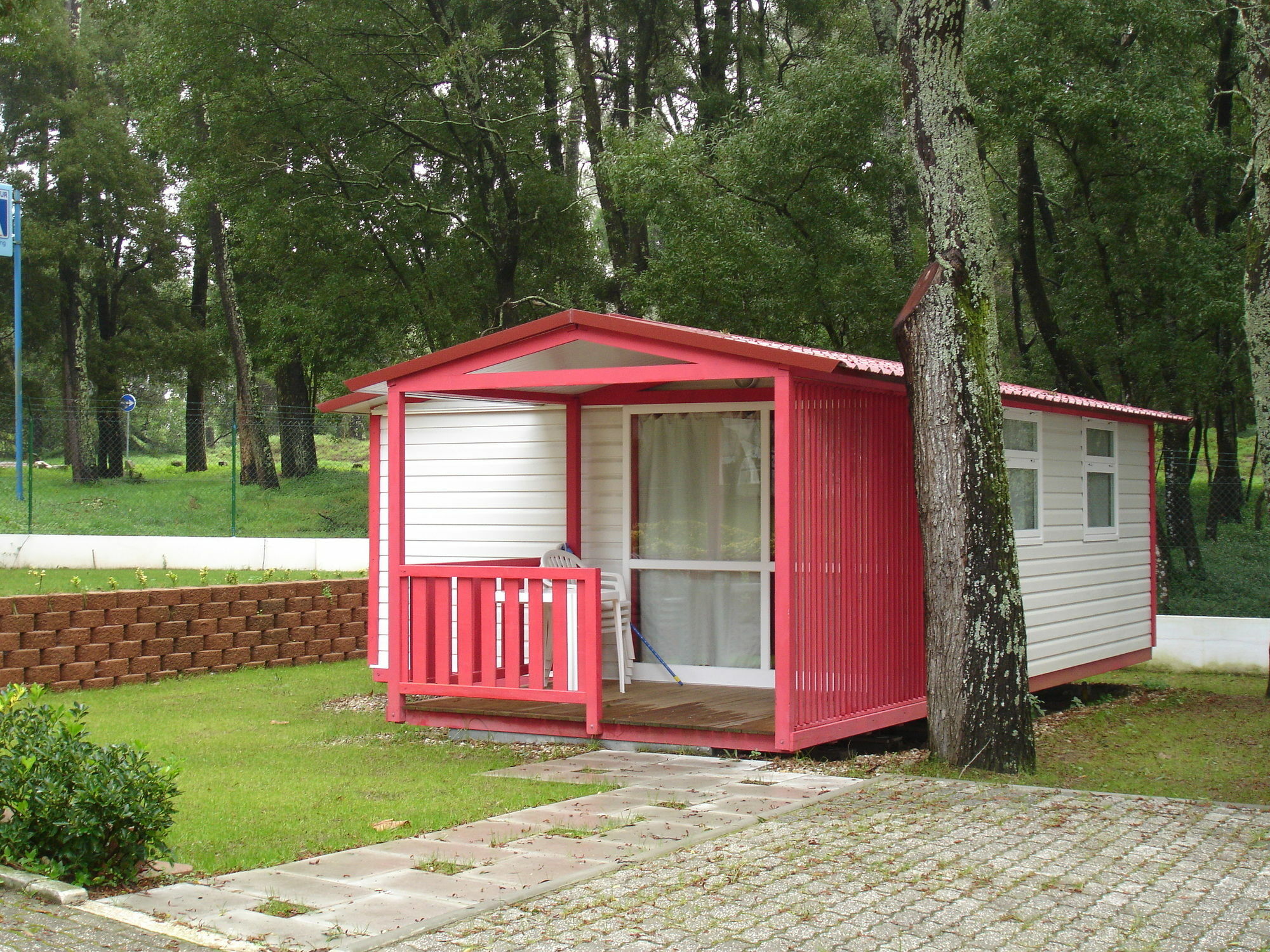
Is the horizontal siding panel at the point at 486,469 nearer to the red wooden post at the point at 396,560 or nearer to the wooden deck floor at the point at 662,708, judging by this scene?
the red wooden post at the point at 396,560

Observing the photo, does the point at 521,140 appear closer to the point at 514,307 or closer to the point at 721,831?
the point at 514,307

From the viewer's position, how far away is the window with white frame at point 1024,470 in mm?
9461

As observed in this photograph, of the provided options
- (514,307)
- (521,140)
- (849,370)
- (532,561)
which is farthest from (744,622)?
(521,140)

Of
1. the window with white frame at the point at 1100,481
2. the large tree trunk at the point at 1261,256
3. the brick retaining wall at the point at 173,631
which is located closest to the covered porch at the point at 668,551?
the brick retaining wall at the point at 173,631

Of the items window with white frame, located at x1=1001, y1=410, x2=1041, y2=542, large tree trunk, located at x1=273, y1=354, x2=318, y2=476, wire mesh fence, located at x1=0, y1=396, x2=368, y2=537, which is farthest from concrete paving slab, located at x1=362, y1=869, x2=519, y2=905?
large tree trunk, located at x1=273, y1=354, x2=318, y2=476

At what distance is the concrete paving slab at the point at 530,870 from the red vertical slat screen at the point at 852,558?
2.43m

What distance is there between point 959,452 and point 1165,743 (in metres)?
3.57

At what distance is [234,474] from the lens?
16734 millimetres

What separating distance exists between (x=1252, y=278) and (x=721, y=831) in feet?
23.9

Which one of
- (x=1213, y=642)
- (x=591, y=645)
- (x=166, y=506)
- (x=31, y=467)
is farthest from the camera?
(x=166, y=506)

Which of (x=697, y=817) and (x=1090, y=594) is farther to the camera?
(x=1090, y=594)

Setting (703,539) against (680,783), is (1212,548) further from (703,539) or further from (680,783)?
(680,783)

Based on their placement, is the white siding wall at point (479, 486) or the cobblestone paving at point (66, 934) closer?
the cobblestone paving at point (66, 934)

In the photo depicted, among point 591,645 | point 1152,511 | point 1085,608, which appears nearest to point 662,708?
point 591,645
